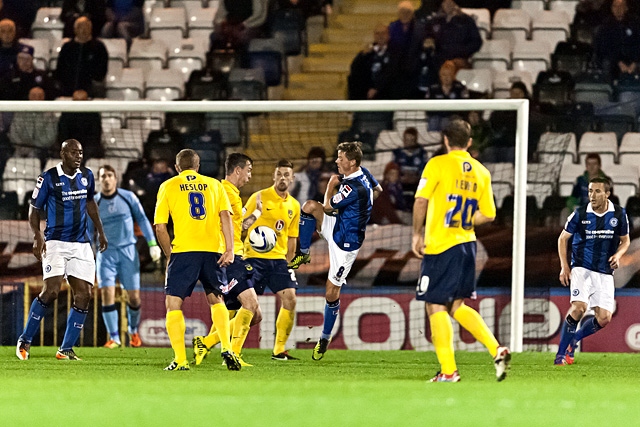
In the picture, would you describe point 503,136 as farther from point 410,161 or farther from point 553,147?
point 410,161

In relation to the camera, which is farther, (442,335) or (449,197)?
(449,197)

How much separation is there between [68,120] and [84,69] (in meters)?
2.20

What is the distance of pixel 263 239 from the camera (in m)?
11.5

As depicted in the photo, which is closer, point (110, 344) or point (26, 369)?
point (26, 369)

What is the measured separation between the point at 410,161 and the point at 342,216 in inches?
132

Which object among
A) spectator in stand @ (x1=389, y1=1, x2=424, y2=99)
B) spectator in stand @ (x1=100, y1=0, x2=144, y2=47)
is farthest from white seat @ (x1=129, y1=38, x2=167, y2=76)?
spectator in stand @ (x1=389, y1=1, x2=424, y2=99)

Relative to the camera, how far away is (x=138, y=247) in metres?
14.9

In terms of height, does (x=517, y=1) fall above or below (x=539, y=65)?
above

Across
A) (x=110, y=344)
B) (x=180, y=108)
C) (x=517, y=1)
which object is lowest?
(x=110, y=344)

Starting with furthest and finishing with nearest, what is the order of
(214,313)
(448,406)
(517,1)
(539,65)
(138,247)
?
(517,1)
(539,65)
(138,247)
(214,313)
(448,406)

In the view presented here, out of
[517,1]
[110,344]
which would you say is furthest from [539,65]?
[110,344]

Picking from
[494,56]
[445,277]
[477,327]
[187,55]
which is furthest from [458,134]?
[187,55]

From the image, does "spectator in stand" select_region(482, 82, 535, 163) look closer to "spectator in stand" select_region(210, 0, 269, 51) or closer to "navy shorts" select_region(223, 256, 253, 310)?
"spectator in stand" select_region(210, 0, 269, 51)

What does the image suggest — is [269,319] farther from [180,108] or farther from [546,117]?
[546,117]
